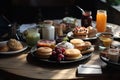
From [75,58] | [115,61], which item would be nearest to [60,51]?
[75,58]

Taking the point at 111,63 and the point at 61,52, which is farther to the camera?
the point at 61,52

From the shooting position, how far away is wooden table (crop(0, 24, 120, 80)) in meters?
1.66

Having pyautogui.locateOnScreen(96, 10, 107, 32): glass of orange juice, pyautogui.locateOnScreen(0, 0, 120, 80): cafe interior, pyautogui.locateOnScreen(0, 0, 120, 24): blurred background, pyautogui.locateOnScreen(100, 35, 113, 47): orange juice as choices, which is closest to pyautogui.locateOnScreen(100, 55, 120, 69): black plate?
pyautogui.locateOnScreen(0, 0, 120, 80): cafe interior

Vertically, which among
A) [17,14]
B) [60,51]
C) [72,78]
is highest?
[17,14]

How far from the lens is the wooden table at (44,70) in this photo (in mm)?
1662

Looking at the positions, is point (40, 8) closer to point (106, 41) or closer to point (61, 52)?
point (106, 41)

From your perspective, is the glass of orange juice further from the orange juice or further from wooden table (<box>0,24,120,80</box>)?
wooden table (<box>0,24,120,80</box>)

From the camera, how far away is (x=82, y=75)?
166 centimetres

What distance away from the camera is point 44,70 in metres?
1.74

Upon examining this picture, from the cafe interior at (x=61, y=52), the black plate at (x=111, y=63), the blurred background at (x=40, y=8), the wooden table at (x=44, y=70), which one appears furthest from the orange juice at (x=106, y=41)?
the blurred background at (x=40, y=8)

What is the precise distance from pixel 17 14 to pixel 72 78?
8.88ft

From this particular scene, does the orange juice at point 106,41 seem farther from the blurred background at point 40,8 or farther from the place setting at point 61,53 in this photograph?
the blurred background at point 40,8

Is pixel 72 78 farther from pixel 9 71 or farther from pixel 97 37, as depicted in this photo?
pixel 97 37

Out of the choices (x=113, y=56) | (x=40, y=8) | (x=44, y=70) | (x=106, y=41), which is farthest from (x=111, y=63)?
(x=40, y=8)
